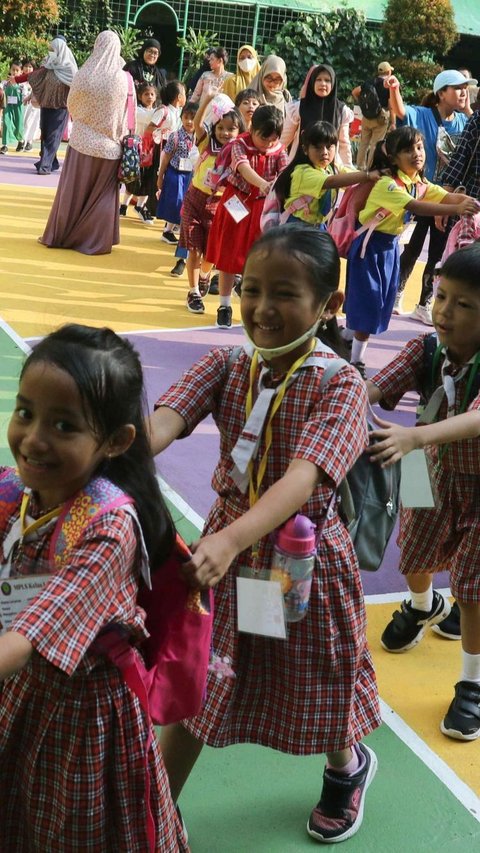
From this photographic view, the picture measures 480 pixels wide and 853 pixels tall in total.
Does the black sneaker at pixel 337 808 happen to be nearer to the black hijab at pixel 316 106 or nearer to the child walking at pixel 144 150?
the black hijab at pixel 316 106

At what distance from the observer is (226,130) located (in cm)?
817

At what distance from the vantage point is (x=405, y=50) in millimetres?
23469

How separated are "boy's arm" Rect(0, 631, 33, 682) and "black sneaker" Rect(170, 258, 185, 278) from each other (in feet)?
27.3

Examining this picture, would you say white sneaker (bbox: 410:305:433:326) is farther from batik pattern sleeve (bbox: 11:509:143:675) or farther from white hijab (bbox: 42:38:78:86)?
white hijab (bbox: 42:38:78:86)

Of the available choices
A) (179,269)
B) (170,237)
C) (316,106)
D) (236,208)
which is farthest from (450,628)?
(170,237)

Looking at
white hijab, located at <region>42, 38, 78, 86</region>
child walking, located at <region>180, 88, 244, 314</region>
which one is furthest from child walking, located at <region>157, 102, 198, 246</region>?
white hijab, located at <region>42, 38, 78, 86</region>

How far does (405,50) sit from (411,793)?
23070 mm

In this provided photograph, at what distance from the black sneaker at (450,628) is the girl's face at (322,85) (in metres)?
5.61

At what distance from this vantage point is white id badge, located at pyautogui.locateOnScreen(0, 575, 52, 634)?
5.96 feet

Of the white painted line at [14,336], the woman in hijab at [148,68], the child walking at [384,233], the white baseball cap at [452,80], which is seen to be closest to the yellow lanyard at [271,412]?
the child walking at [384,233]

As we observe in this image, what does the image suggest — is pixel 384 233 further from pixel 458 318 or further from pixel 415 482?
pixel 415 482

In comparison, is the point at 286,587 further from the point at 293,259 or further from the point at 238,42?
the point at 238,42

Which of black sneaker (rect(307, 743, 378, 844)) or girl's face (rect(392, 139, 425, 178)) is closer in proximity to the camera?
black sneaker (rect(307, 743, 378, 844))

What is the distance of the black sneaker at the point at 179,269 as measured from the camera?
32.0ft
